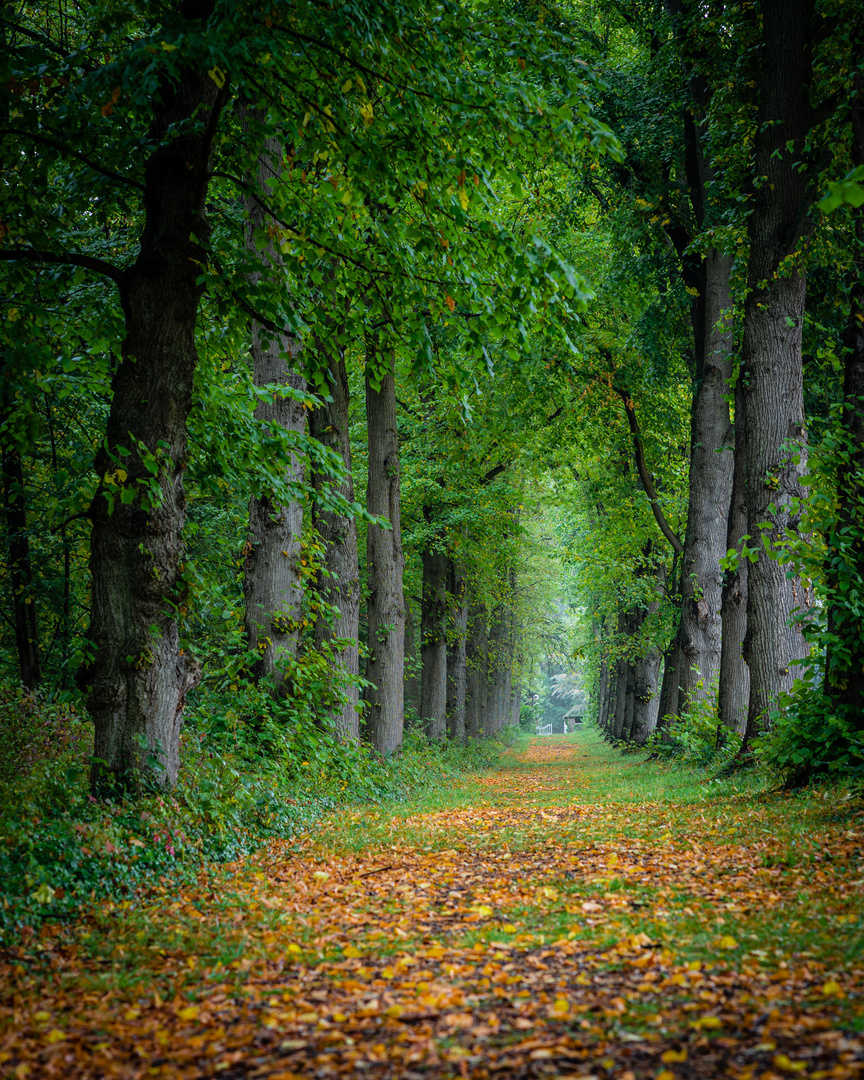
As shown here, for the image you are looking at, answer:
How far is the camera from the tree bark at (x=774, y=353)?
9.40 meters

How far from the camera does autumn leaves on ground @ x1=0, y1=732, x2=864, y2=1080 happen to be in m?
2.88

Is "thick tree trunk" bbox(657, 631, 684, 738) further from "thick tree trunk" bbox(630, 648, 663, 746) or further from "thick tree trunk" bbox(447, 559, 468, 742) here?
"thick tree trunk" bbox(447, 559, 468, 742)

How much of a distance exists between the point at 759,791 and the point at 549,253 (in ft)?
20.7

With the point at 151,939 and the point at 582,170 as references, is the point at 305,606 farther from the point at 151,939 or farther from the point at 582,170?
the point at 582,170

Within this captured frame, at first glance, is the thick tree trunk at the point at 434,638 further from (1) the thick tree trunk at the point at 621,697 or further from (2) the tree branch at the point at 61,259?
(2) the tree branch at the point at 61,259

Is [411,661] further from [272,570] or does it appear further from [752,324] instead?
[752,324]

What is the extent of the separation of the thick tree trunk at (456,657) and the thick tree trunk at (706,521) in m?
7.48

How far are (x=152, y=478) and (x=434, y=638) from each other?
47.4ft

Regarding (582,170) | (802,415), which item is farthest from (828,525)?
(582,170)

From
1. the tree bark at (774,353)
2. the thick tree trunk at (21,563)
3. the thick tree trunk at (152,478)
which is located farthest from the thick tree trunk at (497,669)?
the thick tree trunk at (152,478)

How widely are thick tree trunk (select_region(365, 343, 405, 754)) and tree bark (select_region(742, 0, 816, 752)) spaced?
672 centimetres

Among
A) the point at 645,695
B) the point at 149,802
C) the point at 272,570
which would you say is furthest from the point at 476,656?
the point at 149,802

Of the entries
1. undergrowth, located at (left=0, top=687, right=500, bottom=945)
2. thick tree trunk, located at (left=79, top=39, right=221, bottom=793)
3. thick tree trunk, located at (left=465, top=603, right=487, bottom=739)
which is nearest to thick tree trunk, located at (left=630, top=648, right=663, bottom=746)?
thick tree trunk, located at (left=465, top=603, right=487, bottom=739)

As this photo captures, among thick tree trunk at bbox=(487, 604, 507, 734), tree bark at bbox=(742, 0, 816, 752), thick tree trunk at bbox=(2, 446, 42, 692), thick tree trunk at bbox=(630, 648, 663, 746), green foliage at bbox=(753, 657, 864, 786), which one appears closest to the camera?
green foliage at bbox=(753, 657, 864, 786)
